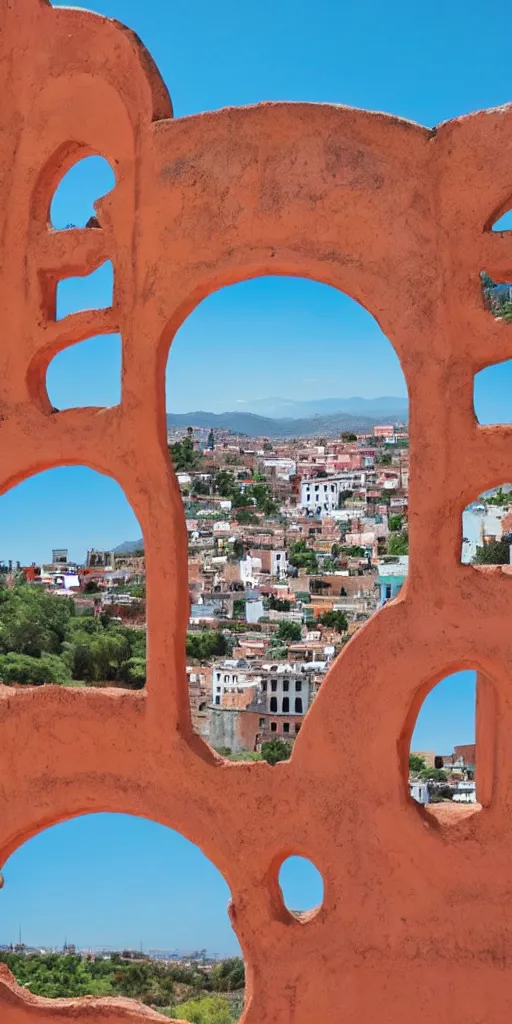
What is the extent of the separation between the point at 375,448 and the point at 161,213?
196ft

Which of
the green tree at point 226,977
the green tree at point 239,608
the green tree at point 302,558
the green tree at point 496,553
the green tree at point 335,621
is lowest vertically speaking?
the green tree at point 226,977

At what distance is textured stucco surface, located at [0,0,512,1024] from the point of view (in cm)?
495

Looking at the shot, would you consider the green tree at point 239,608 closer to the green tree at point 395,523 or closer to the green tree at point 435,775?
the green tree at point 395,523

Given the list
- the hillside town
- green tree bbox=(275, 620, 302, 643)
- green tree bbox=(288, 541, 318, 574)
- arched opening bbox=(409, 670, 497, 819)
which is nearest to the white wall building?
the hillside town

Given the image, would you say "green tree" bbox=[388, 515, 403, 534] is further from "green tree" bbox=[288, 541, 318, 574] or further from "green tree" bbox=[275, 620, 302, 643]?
"green tree" bbox=[275, 620, 302, 643]

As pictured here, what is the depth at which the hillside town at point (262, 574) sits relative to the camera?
24.4m

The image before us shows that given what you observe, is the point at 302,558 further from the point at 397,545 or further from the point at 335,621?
the point at 335,621

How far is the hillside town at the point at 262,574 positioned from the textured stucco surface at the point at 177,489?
A: 5.09m

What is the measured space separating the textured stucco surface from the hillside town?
5093 millimetres

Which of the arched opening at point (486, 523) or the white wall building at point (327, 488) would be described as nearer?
the arched opening at point (486, 523)

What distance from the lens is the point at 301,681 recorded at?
27.7 meters

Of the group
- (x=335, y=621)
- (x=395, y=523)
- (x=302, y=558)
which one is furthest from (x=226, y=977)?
(x=302, y=558)

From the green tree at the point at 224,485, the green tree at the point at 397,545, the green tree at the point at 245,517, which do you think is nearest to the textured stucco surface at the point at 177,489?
the green tree at the point at 397,545

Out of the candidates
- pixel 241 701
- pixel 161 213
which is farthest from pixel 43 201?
A: pixel 241 701
